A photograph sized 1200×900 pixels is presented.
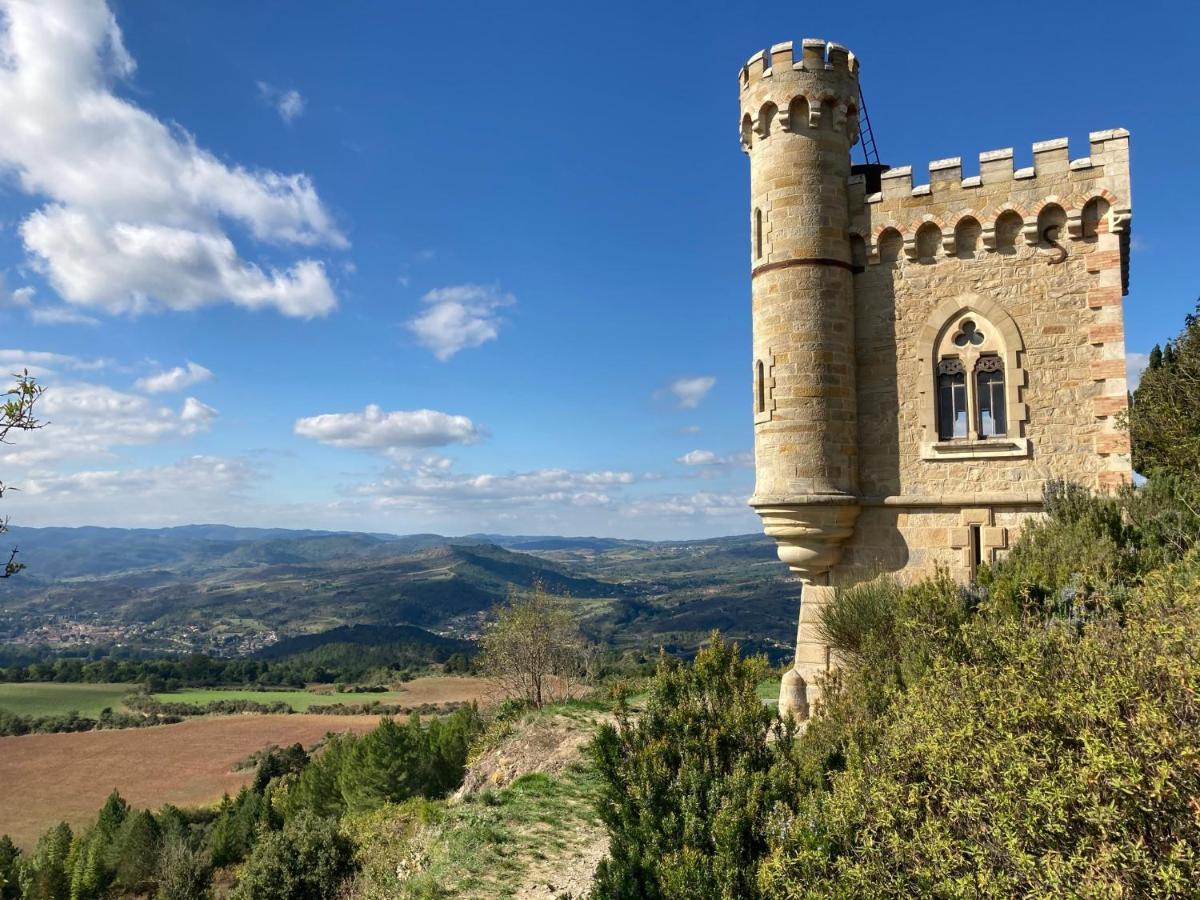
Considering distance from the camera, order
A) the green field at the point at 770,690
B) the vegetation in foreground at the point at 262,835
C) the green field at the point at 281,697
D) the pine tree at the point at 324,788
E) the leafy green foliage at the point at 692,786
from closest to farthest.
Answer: the leafy green foliage at the point at 692,786, the vegetation in foreground at the point at 262,835, the green field at the point at 770,690, the pine tree at the point at 324,788, the green field at the point at 281,697

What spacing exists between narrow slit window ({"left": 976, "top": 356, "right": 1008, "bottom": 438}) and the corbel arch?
0.05 meters

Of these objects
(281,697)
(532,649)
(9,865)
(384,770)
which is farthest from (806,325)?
(281,697)

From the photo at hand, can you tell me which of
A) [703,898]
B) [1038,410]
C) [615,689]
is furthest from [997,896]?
[1038,410]

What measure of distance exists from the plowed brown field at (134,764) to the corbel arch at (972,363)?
6040 cm

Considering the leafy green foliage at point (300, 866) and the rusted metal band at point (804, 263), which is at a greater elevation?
the rusted metal band at point (804, 263)

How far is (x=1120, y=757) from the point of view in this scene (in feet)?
14.5

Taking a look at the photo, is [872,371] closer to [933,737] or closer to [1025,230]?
[1025,230]

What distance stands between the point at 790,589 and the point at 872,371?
191 metres

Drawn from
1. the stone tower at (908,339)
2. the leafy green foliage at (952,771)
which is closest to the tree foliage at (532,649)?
the stone tower at (908,339)

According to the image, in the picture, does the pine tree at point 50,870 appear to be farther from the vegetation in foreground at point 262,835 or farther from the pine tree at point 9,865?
the pine tree at point 9,865

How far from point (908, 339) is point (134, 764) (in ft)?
245

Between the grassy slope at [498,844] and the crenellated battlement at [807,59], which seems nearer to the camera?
the grassy slope at [498,844]

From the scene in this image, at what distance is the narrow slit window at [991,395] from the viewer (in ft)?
42.6

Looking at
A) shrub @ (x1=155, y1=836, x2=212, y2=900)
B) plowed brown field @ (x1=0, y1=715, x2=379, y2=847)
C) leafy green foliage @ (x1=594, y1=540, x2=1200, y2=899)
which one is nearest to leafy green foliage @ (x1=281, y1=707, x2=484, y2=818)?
shrub @ (x1=155, y1=836, x2=212, y2=900)
